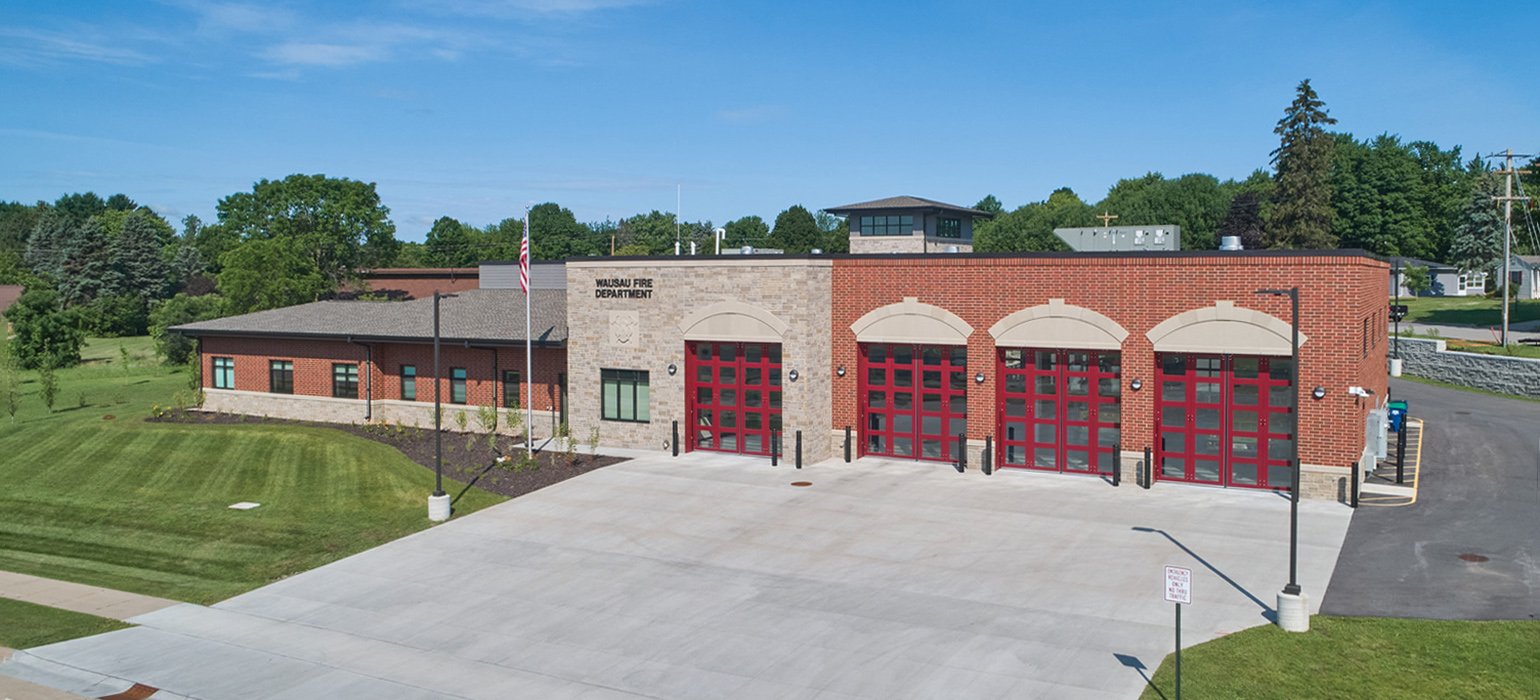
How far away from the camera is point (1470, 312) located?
A: 79.1m

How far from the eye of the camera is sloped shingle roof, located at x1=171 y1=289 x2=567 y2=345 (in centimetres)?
3825

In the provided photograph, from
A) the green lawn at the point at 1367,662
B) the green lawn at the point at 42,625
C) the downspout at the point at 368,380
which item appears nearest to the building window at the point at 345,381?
the downspout at the point at 368,380

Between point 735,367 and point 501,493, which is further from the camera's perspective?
point 735,367

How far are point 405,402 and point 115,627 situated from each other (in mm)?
20688

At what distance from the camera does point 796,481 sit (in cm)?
3069

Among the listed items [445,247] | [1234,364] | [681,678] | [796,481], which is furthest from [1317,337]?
[445,247]

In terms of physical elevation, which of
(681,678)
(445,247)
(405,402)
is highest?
(445,247)

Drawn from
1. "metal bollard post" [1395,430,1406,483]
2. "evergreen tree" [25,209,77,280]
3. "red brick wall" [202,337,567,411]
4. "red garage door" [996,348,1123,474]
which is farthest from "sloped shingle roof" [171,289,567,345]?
"evergreen tree" [25,209,77,280]

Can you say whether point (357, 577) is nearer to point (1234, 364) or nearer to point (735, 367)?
point (735, 367)

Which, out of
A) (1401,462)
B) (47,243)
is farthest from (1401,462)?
(47,243)

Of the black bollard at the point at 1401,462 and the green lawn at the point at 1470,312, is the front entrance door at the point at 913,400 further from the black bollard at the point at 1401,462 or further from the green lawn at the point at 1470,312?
the green lawn at the point at 1470,312

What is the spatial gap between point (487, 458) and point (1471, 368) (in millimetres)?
42947

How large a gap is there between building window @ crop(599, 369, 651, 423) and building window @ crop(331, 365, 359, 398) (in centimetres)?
1126

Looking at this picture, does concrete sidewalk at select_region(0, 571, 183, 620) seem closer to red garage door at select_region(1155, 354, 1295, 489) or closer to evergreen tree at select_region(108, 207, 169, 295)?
red garage door at select_region(1155, 354, 1295, 489)
